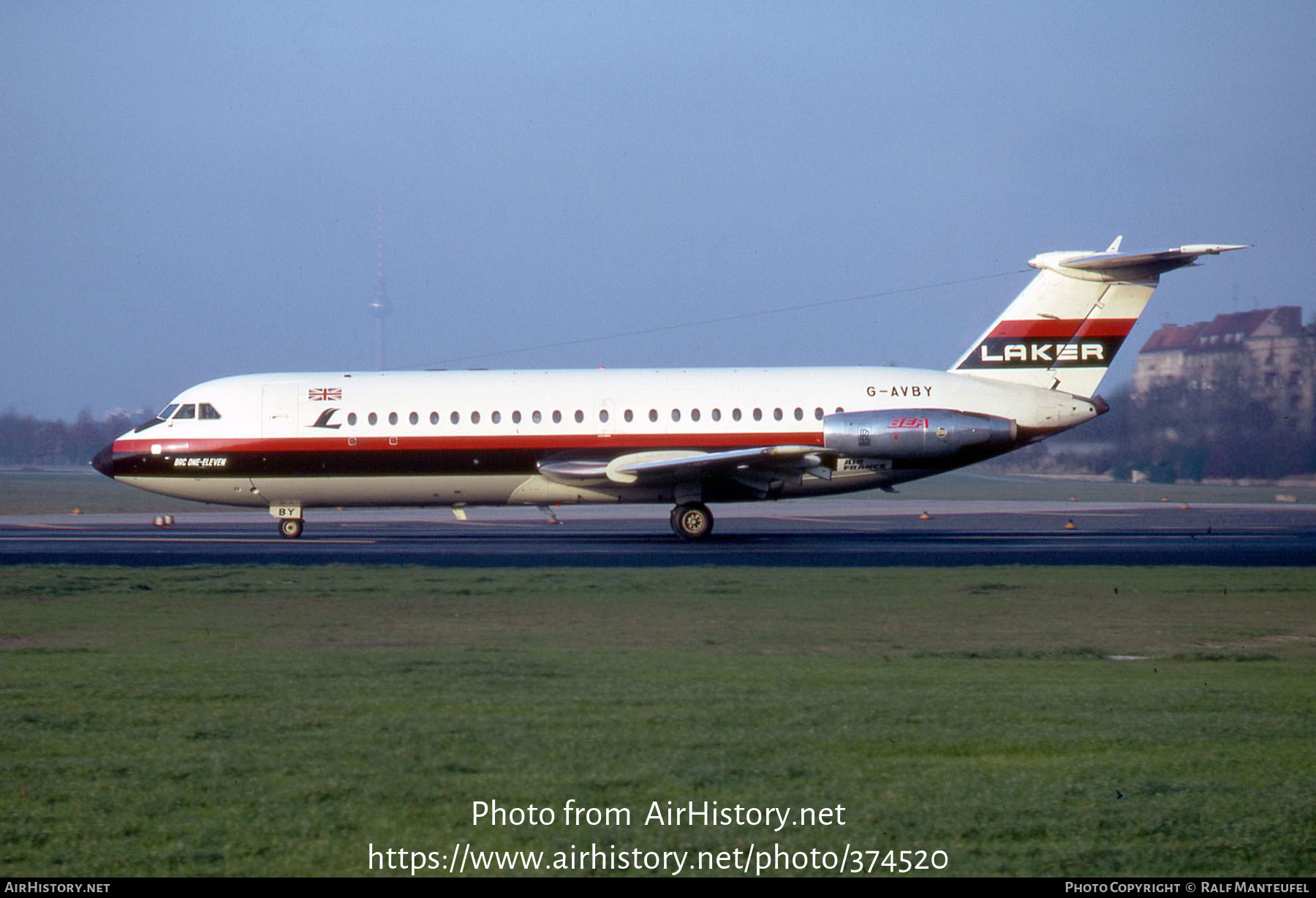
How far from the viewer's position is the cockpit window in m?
30.8

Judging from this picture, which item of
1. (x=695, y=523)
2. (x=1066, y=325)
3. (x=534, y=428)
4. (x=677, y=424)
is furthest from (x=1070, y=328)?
(x=534, y=428)

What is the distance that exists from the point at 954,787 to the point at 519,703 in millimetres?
3318

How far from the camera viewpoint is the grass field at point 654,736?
5340 mm

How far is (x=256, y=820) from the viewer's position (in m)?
5.49

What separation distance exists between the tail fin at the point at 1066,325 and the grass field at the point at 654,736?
602 inches

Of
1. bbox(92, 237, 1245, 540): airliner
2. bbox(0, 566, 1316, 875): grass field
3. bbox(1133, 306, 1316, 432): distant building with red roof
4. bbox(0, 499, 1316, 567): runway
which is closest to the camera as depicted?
bbox(0, 566, 1316, 875): grass field

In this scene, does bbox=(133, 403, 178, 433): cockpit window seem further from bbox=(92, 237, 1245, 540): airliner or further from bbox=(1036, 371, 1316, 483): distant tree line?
bbox=(1036, 371, 1316, 483): distant tree line

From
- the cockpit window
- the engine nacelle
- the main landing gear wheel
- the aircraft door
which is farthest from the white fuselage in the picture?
the cockpit window

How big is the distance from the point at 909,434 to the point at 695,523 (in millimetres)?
5312

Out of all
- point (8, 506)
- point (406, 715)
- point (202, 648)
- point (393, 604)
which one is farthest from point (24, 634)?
point (8, 506)

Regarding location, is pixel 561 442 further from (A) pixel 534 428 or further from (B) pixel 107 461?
(B) pixel 107 461

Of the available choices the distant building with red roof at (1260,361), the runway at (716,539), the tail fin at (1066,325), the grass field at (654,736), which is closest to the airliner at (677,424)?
the tail fin at (1066,325)

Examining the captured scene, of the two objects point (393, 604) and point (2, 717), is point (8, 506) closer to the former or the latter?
point (393, 604)

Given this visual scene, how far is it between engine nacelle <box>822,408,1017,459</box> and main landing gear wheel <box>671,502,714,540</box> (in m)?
3.30
